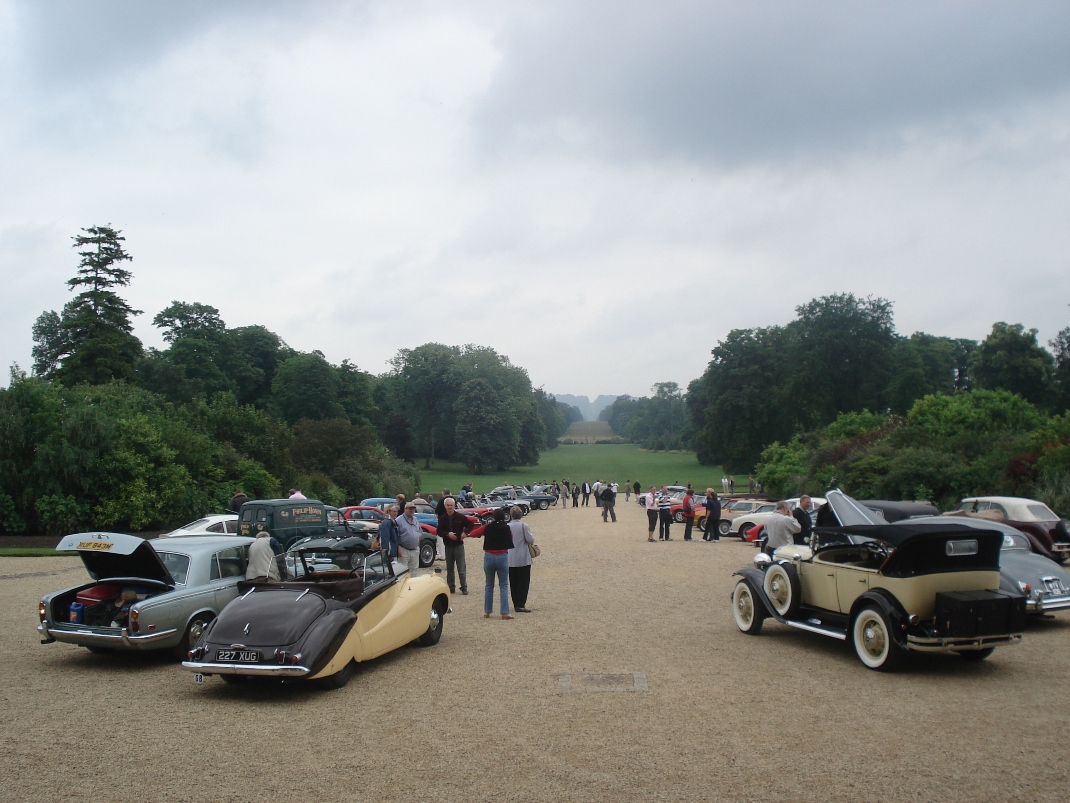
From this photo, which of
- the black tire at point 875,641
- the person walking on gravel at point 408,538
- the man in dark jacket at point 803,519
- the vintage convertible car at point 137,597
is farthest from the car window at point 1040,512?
the vintage convertible car at point 137,597

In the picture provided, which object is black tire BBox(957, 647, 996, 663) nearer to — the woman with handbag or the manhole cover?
the manhole cover

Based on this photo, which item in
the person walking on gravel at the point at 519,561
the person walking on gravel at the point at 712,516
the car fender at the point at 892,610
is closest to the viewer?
the car fender at the point at 892,610

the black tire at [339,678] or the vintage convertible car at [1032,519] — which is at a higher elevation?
the vintage convertible car at [1032,519]

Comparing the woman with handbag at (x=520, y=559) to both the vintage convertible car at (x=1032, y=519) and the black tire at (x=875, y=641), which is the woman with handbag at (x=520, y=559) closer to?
the black tire at (x=875, y=641)

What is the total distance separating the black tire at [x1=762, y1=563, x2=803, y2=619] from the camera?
1040cm

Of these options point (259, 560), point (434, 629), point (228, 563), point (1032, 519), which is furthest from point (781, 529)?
point (228, 563)

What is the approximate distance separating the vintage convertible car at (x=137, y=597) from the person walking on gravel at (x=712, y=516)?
1790 centimetres

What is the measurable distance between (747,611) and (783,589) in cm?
90

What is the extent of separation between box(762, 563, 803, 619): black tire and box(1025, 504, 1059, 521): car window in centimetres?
1041

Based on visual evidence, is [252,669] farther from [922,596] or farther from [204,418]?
[204,418]

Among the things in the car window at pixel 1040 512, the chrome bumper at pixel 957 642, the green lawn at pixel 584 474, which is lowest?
the green lawn at pixel 584 474

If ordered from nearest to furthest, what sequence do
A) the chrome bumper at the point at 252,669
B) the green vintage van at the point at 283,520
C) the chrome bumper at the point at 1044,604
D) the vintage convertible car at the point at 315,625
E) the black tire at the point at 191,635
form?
the chrome bumper at the point at 252,669 → the vintage convertible car at the point at 315,625 → the black tire at the point at 191,635 → the chrome bumper at the point at 1044,604 → the green vintage van at the point at 283,520

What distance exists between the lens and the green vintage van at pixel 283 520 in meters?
19.7

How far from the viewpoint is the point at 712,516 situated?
2616cm
